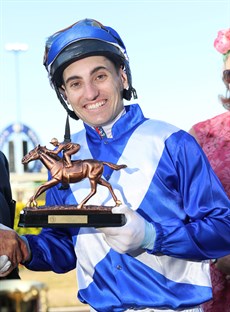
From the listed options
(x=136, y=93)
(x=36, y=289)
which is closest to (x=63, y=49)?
(x=136, y=93)

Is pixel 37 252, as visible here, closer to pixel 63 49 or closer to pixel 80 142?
pixel 80 142

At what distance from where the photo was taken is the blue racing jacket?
9.21 ft

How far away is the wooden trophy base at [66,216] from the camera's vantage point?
106 inches

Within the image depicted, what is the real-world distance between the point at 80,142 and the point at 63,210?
1.60 ft

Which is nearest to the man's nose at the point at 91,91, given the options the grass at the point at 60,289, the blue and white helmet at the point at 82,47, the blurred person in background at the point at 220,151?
the blue and white helmet at the point at 82,47

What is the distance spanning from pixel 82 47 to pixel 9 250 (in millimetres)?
784

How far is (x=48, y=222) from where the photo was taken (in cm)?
274

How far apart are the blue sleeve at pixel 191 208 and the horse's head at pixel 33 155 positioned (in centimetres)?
44

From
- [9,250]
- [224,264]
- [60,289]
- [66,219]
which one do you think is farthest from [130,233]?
[60,289]

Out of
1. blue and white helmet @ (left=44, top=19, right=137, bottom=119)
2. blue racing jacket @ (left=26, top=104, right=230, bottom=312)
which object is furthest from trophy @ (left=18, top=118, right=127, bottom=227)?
blue and white helmet @ (left=44, top=19, right=137, bottom=119)

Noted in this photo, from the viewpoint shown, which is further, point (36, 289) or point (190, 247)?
point (190, 247)

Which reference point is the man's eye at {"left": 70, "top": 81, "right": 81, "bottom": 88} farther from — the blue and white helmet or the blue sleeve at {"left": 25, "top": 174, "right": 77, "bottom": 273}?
the blue sleeve at {"left": 25, "top": 174, "right": 77, "bottom": 273}

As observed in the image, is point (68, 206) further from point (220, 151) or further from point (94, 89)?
point (220, 151)

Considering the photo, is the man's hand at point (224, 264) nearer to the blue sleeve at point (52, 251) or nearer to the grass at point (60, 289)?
the blue sleeve at point (52, 251)
